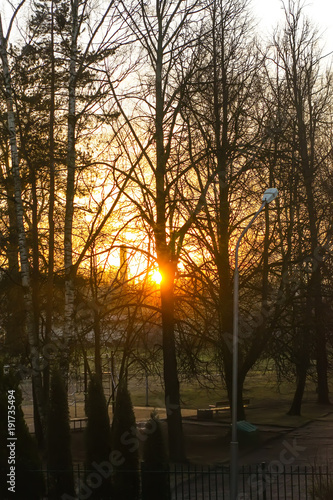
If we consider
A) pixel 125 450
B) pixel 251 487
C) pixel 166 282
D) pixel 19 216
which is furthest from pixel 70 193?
pixel 251 487

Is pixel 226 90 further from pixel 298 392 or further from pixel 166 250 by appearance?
pixel 298 392

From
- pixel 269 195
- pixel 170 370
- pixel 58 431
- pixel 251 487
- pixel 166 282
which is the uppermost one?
pixel 269 195

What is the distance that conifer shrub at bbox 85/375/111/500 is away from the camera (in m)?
14.7

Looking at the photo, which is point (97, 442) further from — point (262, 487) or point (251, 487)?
point (262, 487)

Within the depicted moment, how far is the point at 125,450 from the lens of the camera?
48.4 ft

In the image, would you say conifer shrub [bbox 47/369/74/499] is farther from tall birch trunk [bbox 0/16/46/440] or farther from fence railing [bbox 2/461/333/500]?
tall birch trunk [bbox 0/16/46/440]

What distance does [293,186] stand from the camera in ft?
74.0

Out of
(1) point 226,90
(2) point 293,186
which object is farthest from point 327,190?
(1) point 226,90

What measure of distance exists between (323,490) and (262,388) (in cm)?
3412

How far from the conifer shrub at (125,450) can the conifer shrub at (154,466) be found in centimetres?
41

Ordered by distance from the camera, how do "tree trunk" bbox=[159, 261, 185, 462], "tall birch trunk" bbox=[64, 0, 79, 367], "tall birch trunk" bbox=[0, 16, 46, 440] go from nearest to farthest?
"tall birch trunk" bbox=[64, 0, 79, 367] < "tall birch trunk" bbox=[0, 16, 46, 440] < "tree trunk" bbox=[159, 261, 185, 462]

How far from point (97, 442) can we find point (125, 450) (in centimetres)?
77

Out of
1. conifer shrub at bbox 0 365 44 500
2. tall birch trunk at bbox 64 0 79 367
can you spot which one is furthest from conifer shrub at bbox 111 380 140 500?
tall birch trunk at bbox 64 0 79 367

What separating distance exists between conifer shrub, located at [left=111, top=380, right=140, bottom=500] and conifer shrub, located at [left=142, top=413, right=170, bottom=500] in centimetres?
41
